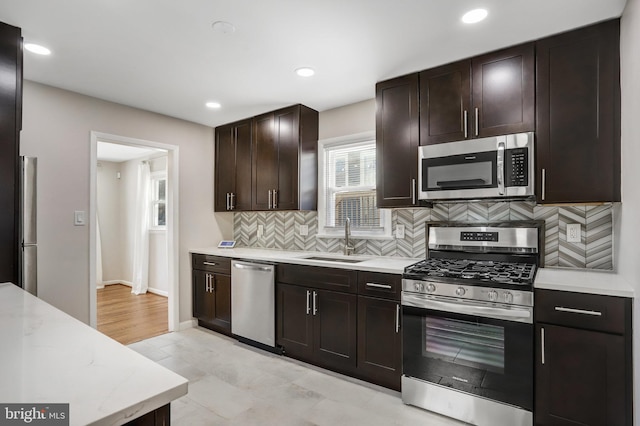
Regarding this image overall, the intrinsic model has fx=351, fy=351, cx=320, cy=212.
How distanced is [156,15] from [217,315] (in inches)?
116

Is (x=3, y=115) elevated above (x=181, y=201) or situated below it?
above

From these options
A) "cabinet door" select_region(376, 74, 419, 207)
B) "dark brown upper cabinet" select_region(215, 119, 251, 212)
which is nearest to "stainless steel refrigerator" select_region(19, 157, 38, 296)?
"dark brown upper cabinet" select_region(215, 119, 251, 212)

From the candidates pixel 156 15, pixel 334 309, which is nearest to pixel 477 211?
pixel 334 309

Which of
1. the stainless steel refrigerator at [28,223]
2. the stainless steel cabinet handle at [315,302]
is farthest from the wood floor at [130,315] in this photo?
the stainless steel cabinet handle at [315,302]

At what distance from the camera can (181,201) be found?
412 cm

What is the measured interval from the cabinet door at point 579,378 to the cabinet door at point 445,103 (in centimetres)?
143

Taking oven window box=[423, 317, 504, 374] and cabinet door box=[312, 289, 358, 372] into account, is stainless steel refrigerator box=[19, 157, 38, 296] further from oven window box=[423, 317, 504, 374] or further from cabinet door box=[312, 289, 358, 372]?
oven window box=[423, 317, 504, 374]

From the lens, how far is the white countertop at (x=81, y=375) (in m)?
0.70

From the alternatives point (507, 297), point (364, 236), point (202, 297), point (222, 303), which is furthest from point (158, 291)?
point (507, 297)

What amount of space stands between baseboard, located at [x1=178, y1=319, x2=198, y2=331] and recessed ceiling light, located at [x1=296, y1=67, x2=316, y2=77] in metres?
3.06

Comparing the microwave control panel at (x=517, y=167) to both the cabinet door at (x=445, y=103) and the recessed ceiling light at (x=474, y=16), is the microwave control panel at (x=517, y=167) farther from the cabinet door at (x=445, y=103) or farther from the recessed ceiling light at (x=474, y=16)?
the recessed ceiling light at (x=474, y=16)

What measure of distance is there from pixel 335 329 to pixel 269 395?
2.31 feet

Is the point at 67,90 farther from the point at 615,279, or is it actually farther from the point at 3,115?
the point at 615,279

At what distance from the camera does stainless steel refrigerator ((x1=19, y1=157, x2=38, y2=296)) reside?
251 cm
